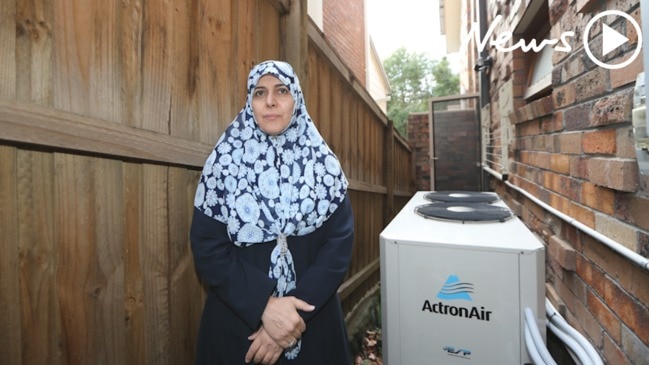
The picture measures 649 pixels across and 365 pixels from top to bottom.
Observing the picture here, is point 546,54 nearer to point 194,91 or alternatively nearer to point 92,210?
point 194,91

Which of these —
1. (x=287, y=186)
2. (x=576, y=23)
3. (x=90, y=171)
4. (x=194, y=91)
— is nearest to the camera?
(x=90, y=171)

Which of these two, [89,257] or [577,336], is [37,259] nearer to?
[89,257]

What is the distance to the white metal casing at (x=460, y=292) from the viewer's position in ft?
4.06

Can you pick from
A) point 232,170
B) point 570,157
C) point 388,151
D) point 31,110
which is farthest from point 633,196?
point 388,151

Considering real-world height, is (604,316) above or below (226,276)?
below

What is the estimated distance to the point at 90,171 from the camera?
96 centimetres

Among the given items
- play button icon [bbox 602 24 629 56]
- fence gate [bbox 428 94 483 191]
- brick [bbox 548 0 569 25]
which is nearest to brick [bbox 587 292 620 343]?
play button icon [bbox 602 24 629 56]

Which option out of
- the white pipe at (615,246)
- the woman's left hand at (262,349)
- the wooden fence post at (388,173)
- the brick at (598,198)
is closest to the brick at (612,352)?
the white pipe at (615,246)

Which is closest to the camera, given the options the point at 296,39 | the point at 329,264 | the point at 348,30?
the point at 329,264

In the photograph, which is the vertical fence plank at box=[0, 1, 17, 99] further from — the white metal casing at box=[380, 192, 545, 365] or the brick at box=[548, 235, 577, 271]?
the brick at box=[548, 235, 577, 271]

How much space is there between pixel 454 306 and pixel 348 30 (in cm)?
740

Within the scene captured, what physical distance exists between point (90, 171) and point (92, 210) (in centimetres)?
10

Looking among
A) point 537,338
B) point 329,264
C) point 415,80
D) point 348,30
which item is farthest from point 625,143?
point 415,80

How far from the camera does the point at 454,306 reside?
133cm
